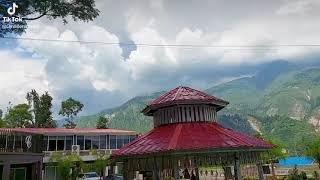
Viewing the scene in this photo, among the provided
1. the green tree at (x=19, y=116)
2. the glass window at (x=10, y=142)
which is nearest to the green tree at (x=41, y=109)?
the green tree at (x=19, y=116)

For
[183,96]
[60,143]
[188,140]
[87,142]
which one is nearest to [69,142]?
[60,143]

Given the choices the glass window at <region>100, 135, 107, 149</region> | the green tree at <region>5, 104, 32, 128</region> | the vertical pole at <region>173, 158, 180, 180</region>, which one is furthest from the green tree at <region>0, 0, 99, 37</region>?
the green tree at <region>5, 104, 32, 128</region>

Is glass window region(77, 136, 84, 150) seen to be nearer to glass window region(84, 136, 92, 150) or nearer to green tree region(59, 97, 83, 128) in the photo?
glass window region(84, 136, 92, 150)

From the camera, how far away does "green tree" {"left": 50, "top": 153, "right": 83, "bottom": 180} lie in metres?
45.8

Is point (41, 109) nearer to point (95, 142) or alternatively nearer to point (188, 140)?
point (95, 142)

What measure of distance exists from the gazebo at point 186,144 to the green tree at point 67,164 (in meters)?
27.6

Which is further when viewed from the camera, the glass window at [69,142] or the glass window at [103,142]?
the glass window at [103,142]

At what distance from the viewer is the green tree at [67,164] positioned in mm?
45781

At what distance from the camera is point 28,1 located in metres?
17.8

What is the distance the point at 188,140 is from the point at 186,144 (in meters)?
0.49

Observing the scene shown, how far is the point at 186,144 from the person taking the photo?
667 inches
